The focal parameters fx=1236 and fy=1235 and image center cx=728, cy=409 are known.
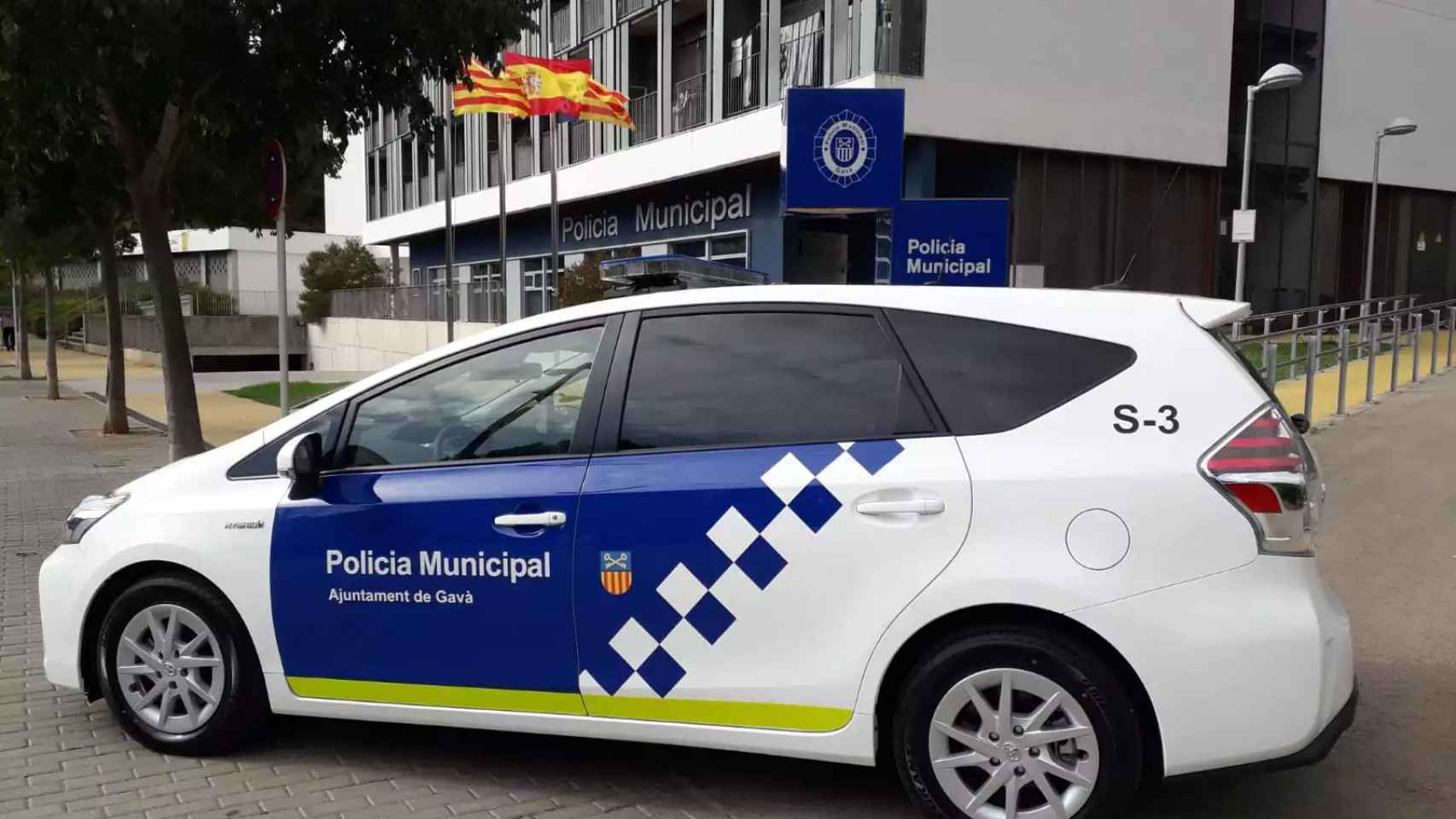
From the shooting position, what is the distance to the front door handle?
3.82 metres

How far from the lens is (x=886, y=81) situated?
20.4m

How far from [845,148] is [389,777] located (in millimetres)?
5574

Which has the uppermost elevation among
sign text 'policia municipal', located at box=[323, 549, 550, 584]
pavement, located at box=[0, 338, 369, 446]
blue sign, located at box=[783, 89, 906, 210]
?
blue sign, located at box=[783, 89, 906, 210]

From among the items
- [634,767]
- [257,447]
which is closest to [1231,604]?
[634,767]

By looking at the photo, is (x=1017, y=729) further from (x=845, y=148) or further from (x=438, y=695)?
(x=845, y=148)

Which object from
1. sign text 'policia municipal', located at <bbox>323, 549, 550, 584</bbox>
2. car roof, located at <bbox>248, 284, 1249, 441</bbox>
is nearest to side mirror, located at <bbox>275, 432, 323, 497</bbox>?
sign text 'policia municipal', located at <bbox>323, 549, 550, 584</bbox>

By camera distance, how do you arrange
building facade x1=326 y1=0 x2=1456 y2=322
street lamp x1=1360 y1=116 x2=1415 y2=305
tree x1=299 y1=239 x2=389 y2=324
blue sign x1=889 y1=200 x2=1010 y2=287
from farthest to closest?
tree x1=299 y1=239 x2=389 y2=324
street lamp x1=1360 y1=116 x2=1415 y2=305
building facade x1=326 y1=0 x2=1456 y2=322
blue sign x1=889 y1=200 x2=1010 y2=287

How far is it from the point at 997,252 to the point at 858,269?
1644cm

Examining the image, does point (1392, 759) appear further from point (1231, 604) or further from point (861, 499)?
point (861, 499)

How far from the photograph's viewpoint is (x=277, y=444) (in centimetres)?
427

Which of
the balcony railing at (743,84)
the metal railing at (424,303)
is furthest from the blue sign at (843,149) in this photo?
the metal railing at (424,303)

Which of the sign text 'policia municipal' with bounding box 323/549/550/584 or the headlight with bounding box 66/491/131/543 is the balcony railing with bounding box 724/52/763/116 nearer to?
the headlight with bounding box 66/491/131/543

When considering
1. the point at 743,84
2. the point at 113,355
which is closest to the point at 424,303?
the point at 743,84

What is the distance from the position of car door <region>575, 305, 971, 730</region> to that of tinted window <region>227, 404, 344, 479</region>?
1.00 meters
